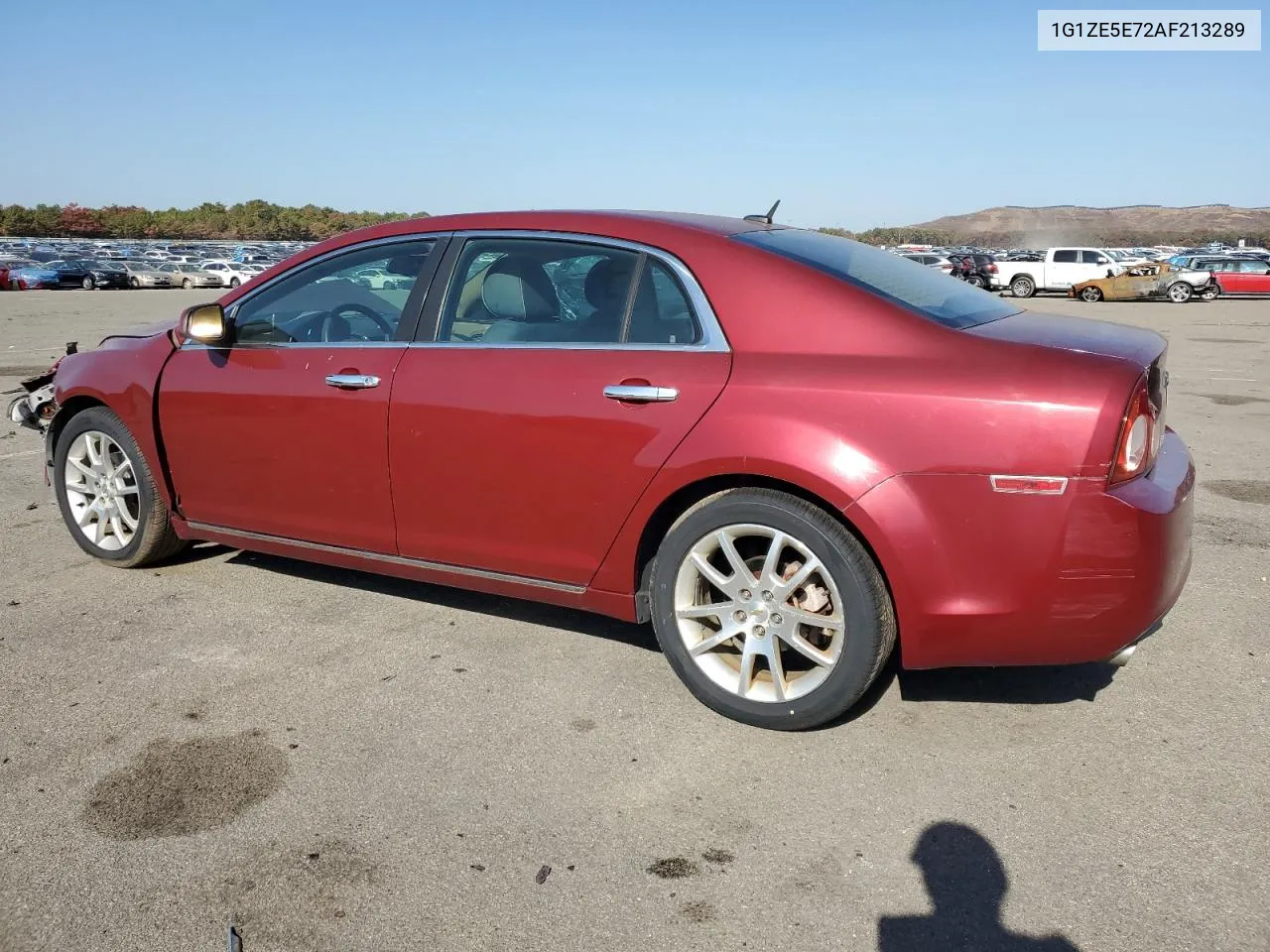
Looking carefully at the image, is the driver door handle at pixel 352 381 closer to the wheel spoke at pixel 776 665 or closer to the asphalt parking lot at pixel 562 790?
the asphalt parking lot at pixel 562 790

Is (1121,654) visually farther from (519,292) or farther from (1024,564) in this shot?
(519,292)

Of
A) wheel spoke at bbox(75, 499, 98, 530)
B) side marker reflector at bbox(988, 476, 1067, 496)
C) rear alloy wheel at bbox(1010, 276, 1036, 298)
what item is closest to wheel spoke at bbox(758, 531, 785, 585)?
side marker reflector at bbox(988, 476, 1067, 496)

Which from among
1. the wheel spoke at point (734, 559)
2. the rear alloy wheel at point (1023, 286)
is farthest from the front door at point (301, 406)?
the rear alloy wheel at point (1023, 286)

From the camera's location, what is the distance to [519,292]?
4004 millimetres

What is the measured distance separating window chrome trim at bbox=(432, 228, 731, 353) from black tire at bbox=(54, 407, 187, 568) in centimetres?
167

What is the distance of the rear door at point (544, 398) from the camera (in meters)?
3.57

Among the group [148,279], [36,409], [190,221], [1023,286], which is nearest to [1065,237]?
[190,221]

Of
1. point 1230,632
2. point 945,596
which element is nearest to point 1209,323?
point 1230,632

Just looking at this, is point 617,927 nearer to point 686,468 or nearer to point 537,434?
point 686,468

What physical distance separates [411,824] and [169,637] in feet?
6.15

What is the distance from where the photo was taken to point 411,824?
2.93 meters

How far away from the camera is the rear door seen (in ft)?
11.7

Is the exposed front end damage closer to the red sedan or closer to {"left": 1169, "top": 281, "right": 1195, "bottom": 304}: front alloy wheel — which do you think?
the red sedan

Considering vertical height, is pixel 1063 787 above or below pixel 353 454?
below
